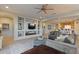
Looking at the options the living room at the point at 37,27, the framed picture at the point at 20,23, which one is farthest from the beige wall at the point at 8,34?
the framed picture at the point at 20,23

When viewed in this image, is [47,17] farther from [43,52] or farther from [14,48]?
[14,48]

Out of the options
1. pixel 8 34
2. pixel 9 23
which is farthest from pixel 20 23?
pixel 8 34

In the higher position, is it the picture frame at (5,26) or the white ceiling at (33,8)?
the white ceiling at (33,8)

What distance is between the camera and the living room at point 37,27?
7.10ft

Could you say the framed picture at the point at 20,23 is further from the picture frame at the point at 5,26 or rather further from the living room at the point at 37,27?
the picture frame at the point at 5,26

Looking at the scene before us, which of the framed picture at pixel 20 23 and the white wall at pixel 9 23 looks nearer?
the white wall at pixel 9 23

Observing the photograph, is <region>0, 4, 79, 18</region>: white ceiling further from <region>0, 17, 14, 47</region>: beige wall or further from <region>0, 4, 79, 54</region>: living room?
<region>0, 17, 14, 47</region>: beige wall

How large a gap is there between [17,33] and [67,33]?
3.74 ft

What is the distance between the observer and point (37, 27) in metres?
2.40

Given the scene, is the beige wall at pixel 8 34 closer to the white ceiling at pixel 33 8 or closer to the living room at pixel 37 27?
the living room at pixel 37 27

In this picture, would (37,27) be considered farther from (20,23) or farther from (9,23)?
Answer: (9,23)

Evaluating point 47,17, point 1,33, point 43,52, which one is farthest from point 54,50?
point 1,33
